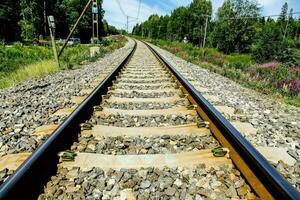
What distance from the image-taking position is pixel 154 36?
341ft

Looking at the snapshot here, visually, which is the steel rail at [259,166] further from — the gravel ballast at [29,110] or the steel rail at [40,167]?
the gravel ballast at [29,110]

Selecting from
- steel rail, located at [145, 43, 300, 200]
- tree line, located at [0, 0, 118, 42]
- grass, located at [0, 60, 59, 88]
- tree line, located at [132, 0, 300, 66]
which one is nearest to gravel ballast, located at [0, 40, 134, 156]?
grass, located at [0, 60, 59, 88]

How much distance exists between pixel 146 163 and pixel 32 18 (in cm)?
6053

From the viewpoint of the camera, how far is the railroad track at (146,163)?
2143mm

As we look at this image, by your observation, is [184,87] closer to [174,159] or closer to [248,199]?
[174,159]

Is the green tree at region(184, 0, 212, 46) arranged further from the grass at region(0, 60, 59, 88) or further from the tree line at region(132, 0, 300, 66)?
the grass at region(0, 60, 59, 88)

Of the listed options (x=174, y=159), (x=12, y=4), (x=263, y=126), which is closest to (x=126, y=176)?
(x=174, y=159)

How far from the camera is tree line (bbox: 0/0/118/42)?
5041 centimetres

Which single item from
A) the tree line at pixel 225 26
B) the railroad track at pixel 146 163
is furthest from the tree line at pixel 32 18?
the railroad track at pixel 146 163

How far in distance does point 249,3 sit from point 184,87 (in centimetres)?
6330

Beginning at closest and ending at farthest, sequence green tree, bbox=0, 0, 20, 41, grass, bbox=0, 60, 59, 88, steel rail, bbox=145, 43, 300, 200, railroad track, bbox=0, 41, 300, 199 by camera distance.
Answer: steel rail, bbox=145, 43, 300, 200 → railroad track, bbox=0, 41, 300, 199 → grass, bbox=0, 60, 59, 88 → green tree, bbox=0, 0, 20, 41

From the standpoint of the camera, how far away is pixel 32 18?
56.4m

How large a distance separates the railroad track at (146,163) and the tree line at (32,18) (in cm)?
4794

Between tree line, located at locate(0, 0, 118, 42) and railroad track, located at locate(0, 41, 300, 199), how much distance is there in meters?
47.9
